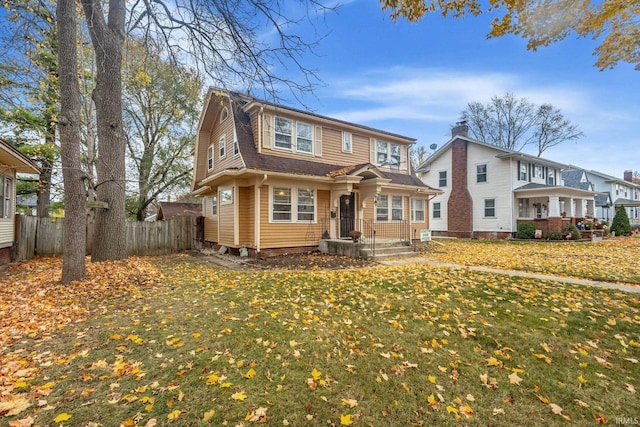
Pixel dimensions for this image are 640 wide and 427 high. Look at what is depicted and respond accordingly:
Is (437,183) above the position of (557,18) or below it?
below

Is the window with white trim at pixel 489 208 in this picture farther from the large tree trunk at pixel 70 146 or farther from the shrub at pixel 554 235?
the large tree trunk at pixel 70 146

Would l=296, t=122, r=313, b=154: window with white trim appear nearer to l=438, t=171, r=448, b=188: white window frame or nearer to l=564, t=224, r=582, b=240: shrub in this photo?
l=438, t=171, r=448, b=188: white window frame

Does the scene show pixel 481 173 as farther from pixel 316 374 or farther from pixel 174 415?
pixel 174 415

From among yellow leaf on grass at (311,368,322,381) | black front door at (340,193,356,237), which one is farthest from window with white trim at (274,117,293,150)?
yellow leaf on grass at (311,368,322,381)

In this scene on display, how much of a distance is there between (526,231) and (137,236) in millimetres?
23661

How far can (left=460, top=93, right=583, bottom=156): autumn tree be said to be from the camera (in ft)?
109

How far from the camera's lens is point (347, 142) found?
1477 cm

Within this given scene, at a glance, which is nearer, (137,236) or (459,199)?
(137,236)

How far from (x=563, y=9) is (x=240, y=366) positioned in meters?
8.92

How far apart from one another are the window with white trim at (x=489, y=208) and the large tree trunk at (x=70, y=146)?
23986 millimetres

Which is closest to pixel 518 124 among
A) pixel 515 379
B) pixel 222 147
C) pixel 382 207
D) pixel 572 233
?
pixel 572 233

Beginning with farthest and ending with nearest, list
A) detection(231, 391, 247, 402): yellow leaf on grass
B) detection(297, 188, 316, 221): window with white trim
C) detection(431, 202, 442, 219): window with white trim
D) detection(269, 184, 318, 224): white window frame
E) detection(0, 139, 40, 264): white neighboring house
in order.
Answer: detection(431, 202, 442, 219): window with white trim, detection(297, 188, 316, 221): window with white trim, detection(269, 184, 318, 224): white window frame, detection(0, 139, 40, 264): white neighboring house, detection(231, 391, 247, 402): yellow leaf on grass

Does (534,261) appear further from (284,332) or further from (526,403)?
(284,332)

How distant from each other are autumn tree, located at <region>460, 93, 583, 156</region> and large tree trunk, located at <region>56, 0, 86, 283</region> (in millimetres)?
35673
